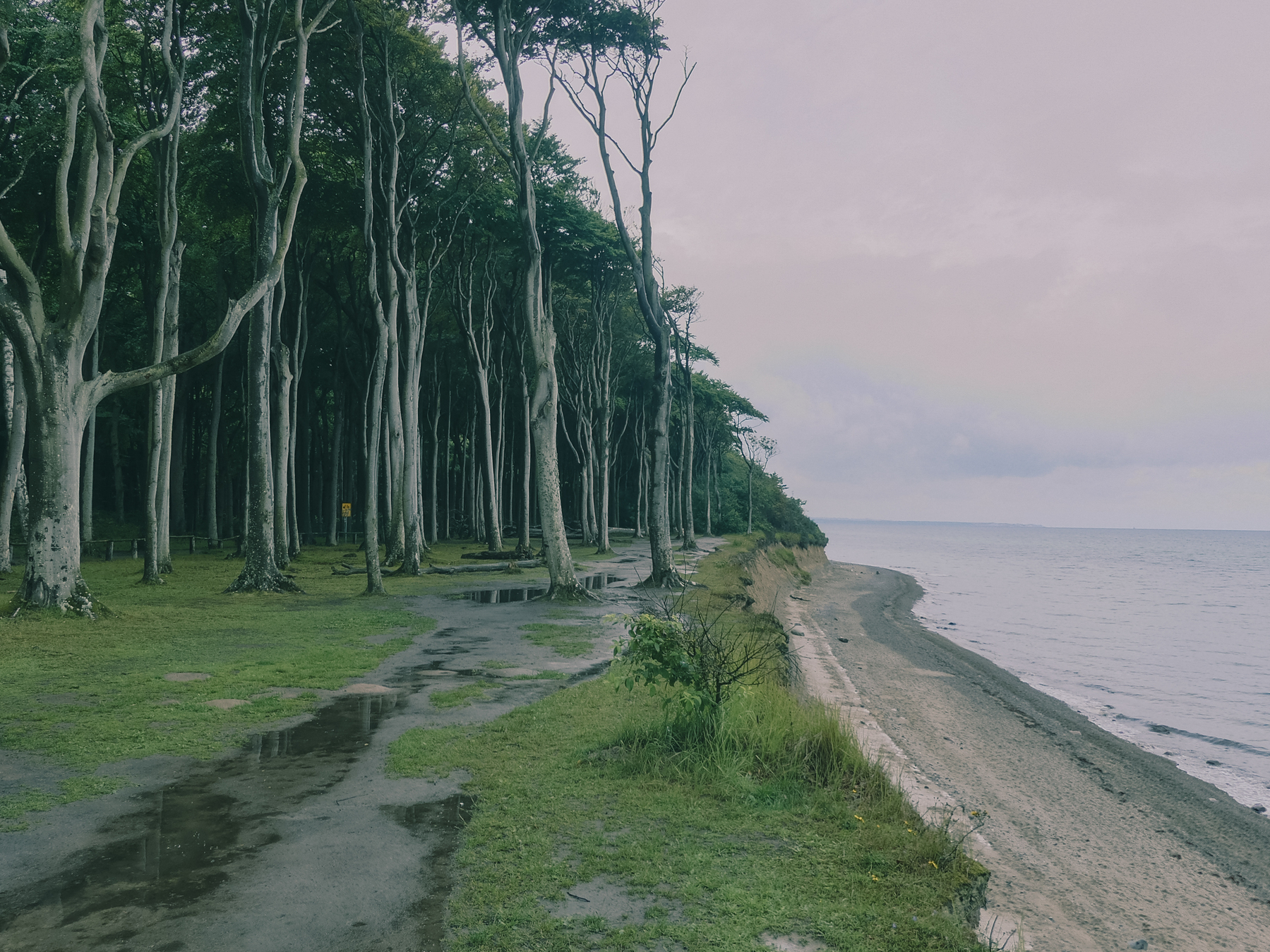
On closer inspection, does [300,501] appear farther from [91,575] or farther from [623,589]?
[623,589]

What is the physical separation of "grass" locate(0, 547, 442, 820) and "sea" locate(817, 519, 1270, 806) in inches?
490

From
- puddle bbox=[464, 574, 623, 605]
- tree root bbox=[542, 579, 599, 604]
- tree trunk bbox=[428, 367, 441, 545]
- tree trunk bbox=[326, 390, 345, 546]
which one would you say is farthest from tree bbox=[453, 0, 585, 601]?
tree trunk bbox=[326, 390, 345, 546]

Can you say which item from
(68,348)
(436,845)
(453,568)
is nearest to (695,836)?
(436,845)

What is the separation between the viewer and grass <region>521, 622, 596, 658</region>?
11.9 m

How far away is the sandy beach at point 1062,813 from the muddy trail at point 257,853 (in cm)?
337

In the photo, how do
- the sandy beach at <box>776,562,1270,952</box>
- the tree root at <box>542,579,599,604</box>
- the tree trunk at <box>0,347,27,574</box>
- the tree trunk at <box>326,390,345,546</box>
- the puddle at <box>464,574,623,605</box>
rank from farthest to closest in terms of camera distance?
the tree trunk at <box>326,390,345,546</box>, the tree trunk at <box>0,347,27,574</box>, the puddle at <box>464,574,623,605</box>, the tree root at <box>542,579,599,604</box>, the sandy beach at <box>776,562,1270,952</box>

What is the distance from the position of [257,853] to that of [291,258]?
2481 cm

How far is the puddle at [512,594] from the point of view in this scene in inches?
697

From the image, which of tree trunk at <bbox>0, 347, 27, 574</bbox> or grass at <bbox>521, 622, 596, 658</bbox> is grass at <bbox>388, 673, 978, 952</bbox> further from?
tree trunk at <bbox>0, 347, 27, 574</bbox>

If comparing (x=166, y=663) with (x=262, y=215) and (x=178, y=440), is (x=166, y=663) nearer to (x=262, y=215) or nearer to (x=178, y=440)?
(x=262, y=215)

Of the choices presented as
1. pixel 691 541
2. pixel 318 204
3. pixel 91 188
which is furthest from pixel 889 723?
pixel 691 541

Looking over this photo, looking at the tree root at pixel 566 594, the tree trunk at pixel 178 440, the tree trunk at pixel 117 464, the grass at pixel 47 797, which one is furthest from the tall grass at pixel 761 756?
the tree trunk at pixel 117 464

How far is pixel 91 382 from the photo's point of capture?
11.8 m

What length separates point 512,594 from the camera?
19.0 metres
